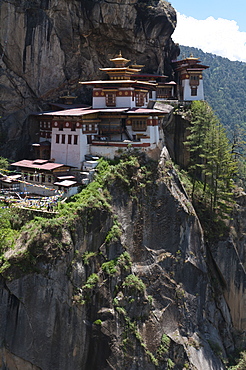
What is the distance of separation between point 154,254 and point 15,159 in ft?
55.5

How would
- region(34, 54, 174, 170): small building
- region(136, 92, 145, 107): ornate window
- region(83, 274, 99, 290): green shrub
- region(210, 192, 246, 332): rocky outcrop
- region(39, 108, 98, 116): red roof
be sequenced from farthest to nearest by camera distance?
region(136, 92, 145, 107): ornate window, region(210, 192, 246, 332): rocky outcrop, region(34, 54, 174, 170): small building, region(39, 108, 98, 116): red roof, region(83, 274, 99, 290): green shrub

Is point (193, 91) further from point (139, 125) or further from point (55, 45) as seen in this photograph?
point (55, 45)

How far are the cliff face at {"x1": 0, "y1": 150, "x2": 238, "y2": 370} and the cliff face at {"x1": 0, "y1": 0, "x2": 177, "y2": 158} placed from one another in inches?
554

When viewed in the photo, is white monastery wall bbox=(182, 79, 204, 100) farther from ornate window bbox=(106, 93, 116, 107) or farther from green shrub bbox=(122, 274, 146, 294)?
green shrub bbox=(122, 274, 146, 294)

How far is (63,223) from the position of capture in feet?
110

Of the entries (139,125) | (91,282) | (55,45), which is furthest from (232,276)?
(55,45)

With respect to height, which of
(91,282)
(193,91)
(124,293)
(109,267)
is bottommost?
(124,293)

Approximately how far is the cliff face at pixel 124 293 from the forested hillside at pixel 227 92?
109 m

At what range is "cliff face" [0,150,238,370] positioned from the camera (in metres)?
31.5

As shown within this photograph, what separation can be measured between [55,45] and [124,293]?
87.3 feet

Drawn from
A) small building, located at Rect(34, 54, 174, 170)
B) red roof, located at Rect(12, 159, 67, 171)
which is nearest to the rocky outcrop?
small building, located at Rect(34, 54, 174, 170)

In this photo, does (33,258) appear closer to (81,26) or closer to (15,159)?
(15,159)

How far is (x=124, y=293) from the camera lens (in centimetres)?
3575

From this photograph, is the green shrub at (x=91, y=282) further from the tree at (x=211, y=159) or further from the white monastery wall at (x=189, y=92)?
the white monastery wall at (x=189, y=92)
